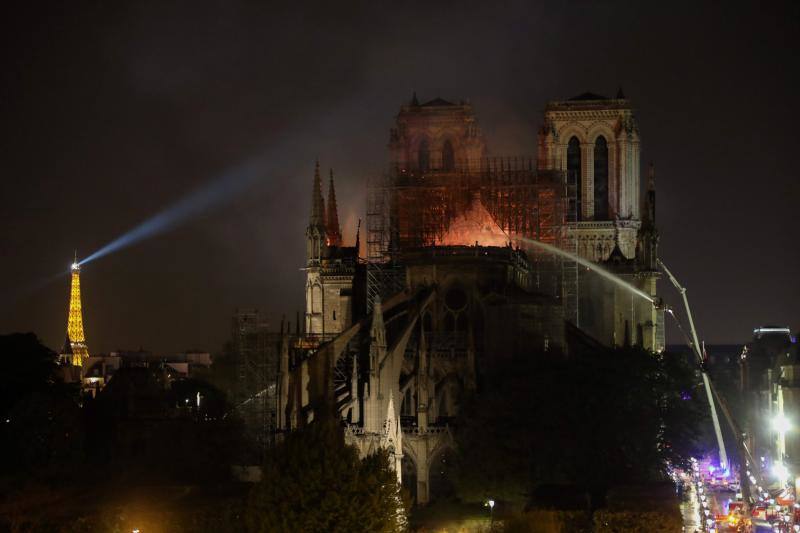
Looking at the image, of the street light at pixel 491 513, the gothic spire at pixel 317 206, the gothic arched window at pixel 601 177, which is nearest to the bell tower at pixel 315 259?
the gothic spire at pixel 317 206

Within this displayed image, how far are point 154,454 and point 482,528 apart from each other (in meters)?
16.4

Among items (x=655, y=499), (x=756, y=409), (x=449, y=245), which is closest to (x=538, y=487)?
(x=655, y=499)

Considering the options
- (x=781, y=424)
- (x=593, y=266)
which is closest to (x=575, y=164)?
(x=593, y=266)

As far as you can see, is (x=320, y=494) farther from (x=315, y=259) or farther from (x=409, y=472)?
(x=315, y=259)

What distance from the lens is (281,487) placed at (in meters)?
54.9

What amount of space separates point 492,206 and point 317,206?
11.5 metres

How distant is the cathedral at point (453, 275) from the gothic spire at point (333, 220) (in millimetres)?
149

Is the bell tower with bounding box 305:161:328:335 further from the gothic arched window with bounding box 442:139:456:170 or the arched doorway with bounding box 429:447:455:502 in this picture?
the arched doorway with bounding box 429:447:455:502

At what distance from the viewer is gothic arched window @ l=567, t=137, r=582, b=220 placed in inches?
4126

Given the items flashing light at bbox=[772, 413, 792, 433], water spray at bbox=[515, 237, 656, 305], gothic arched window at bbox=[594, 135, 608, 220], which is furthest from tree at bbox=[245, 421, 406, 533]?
gothic arched window at bbox=[594, 135, 608, 220]

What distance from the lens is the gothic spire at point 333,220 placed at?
101000 millimetres

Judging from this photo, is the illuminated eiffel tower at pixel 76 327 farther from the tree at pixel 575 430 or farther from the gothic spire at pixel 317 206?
the tree at pixel 575 430

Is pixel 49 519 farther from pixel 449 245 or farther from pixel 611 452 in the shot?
pixel 449 245

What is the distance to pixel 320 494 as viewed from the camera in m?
55.0
